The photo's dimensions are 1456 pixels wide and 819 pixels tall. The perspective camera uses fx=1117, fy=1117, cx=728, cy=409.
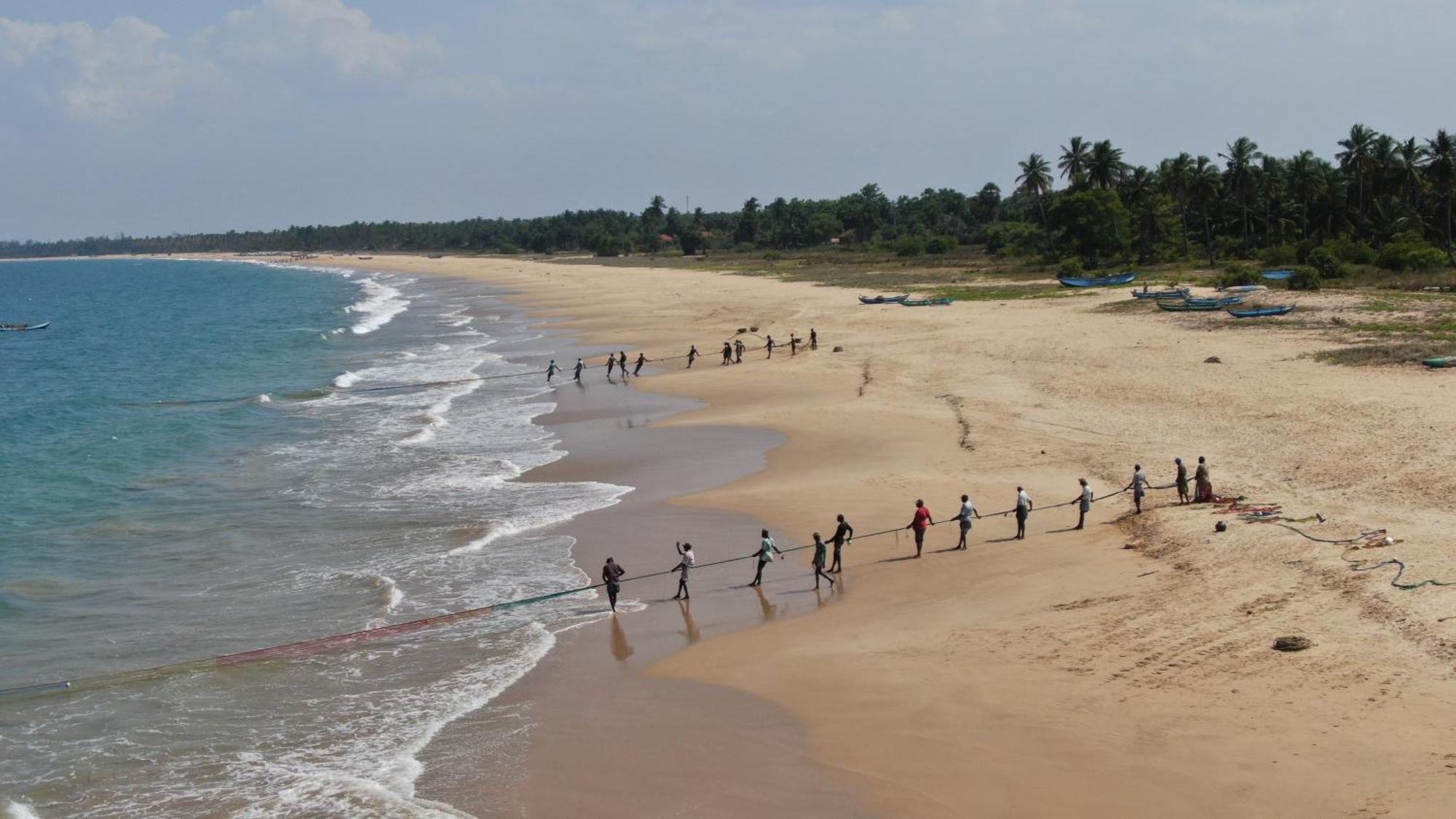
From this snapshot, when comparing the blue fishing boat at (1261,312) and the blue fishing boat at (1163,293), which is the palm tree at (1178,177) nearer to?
the blue fishing boat at (1163,293)

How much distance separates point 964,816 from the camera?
10.8 metres

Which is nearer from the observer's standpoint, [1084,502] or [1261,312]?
[1084,502]

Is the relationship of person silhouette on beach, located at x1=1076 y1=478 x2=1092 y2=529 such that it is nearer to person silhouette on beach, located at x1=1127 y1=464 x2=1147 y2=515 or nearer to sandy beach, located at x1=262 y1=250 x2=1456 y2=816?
sandy beach, located at x1=262 y1=250 x2=1456 y2=816

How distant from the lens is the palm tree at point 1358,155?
61.9 m

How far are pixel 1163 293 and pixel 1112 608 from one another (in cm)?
3798

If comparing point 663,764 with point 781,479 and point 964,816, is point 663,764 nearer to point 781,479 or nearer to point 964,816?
point 964,816

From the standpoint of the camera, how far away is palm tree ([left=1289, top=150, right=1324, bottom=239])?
68.8 meters

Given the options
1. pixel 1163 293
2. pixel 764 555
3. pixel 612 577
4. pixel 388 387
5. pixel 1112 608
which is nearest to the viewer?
pixel 1112 608

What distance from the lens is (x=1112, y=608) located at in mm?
15133

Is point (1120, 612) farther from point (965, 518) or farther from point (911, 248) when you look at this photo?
point (911, 248)

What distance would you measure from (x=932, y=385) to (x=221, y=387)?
95.6 feet

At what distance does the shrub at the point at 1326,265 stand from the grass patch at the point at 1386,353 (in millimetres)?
21224

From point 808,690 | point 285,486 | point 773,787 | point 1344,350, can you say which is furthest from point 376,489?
point 1344,350

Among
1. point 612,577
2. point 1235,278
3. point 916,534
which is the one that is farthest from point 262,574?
point 1235,278
